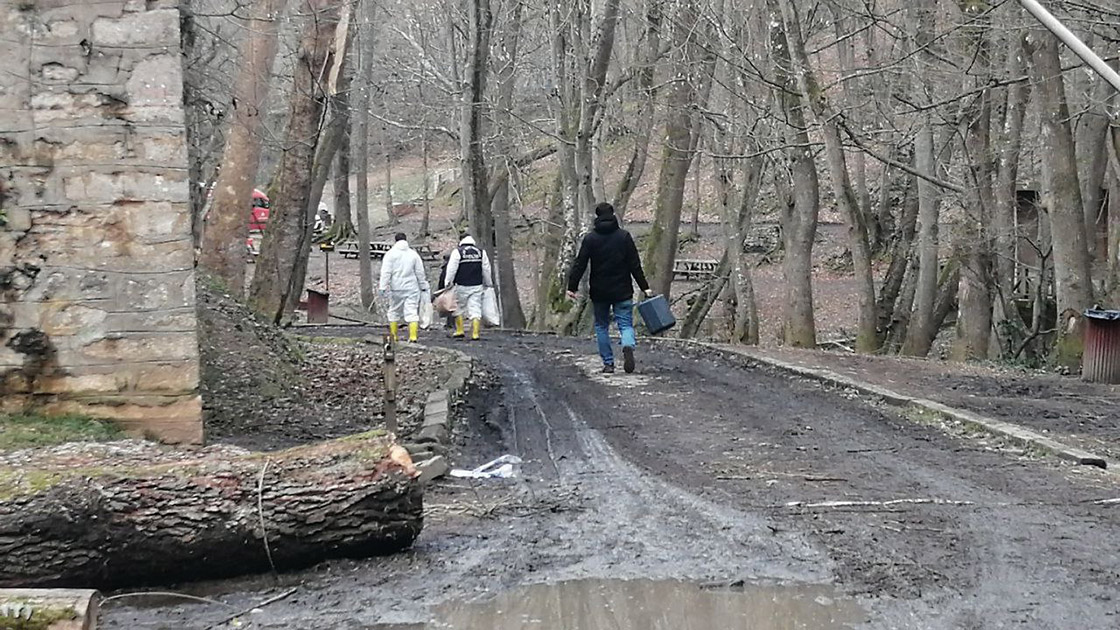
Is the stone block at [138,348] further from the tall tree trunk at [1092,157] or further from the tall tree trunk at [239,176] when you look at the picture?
the tall tree trunk at [1092,157]

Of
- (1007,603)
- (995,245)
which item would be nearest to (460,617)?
(1007,603)

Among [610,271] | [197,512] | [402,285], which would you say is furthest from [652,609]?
[402,285]

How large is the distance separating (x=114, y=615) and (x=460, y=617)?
1547 millimetres

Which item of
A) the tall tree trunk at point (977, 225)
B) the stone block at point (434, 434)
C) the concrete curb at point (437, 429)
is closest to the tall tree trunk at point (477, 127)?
the tall tree trunk at point (977, 225)

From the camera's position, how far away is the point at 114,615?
5469mm

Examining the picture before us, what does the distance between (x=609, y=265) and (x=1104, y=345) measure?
6014 mm

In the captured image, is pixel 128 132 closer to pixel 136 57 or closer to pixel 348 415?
pixel 136 57

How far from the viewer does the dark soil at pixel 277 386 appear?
33.9 ft

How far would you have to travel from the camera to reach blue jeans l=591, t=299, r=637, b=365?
14266 mm

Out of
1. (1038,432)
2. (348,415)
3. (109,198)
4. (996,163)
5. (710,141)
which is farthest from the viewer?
(710,141)

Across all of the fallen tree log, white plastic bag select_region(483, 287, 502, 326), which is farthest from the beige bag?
the fallen tree log

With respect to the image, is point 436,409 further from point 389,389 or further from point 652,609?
point 652,609

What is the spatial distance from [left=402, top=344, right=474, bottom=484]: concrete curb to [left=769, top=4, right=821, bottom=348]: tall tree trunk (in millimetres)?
8672

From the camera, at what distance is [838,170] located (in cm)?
2044
